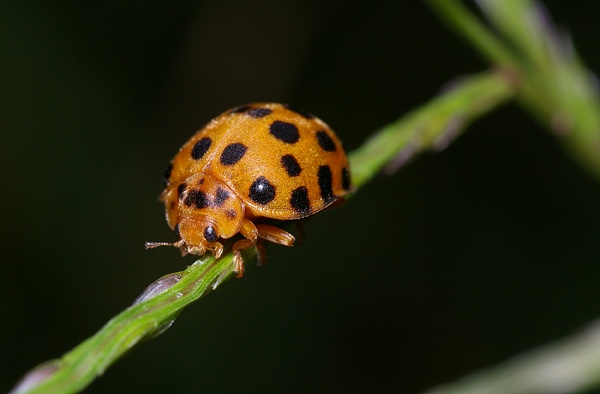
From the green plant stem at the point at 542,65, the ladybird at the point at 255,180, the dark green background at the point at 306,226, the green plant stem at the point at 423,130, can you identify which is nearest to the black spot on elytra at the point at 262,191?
the ladybird at the point at 255,180

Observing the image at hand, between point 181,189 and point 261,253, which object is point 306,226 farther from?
point 261,253

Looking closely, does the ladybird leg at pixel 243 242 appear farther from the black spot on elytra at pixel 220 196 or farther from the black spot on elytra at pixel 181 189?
the black spot on elytra at pixel 181 189

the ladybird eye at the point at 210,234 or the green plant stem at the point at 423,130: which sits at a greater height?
the green plant stem at the point at 423,130

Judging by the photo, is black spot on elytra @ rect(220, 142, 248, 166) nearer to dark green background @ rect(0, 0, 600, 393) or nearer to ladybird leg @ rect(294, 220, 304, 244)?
ladybird leg @ rect(294, 220, 304, 244)

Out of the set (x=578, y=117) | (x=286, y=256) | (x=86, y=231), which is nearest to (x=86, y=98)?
(x=86, y=231)

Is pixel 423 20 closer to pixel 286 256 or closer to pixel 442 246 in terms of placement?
pixel 442 246

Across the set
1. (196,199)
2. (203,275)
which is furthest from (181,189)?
(203,275)

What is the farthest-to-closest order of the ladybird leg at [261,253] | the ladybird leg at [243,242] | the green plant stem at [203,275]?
1. the ladybird leg at [261,253]
2. the ladybird leg at [243,242]
3. the green plant stem at [203,275]
